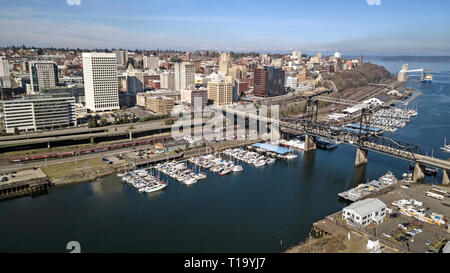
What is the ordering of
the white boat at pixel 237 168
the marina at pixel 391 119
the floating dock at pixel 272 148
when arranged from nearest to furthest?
the white boat at pixel 237 168
the floating dock at pixel 272 148
the marina at pixel 391 119

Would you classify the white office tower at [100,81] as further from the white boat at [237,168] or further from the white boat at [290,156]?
the white boat at [290,156]

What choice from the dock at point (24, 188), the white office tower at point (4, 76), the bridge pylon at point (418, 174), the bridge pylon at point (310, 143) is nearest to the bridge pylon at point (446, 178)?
the bridge pylon at point (418, 174)

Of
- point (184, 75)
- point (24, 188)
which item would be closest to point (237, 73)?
point (184, 75)

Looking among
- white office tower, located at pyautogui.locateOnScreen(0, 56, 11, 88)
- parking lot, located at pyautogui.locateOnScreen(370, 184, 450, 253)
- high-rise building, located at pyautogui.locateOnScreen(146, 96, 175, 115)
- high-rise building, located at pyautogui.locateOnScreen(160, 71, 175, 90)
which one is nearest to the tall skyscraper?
high-rise building, located at pyautogui.locateOnScreen(160, 71, 175, 90)

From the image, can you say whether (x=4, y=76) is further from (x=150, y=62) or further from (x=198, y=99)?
(x=150, y=62)

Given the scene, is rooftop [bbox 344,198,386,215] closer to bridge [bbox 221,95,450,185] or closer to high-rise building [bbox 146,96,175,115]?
bridge [bbox 221,95,450,185]
